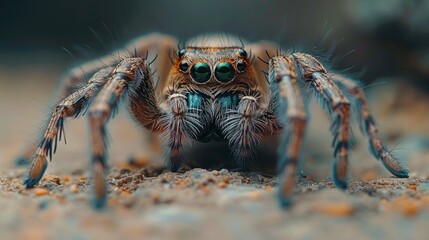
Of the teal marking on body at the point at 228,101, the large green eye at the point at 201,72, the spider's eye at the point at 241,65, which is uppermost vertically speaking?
the spider's eye at the point at 241,65

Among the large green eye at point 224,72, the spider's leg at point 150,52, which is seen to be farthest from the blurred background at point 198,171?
the large green eye at point 224,72

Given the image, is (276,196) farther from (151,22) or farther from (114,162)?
(151,22)

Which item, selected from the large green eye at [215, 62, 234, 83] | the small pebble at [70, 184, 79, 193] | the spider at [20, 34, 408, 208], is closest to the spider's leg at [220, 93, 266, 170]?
the spider at [20, 34, 408, 208]

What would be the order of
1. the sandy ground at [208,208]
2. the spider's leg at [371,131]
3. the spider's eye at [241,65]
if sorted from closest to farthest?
the sandy ground at [208,208], the spider's leg at [371,131], the spider's eye at [241,65]

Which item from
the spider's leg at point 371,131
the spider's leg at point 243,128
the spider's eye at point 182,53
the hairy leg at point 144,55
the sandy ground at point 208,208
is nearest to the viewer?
the sandy ground at point 208,208

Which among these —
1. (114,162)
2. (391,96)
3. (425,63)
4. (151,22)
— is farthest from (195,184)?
(151,22)

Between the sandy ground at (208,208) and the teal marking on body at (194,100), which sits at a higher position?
the teal marking on body at (194,100)

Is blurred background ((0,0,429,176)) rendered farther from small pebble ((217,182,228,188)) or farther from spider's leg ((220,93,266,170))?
small pebble ((217,182,228,188))

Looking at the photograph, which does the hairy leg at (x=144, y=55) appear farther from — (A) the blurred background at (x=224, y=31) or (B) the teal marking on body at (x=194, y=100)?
(B) the teal marking on body at (x=194, y=100)

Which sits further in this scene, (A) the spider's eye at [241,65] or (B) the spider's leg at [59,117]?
(A) the spider's eye at [241,65]

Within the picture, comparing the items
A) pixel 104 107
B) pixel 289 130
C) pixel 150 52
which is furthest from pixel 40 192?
pixel 150 52
